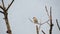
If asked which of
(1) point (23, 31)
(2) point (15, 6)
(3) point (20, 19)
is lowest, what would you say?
(1) point (23, 31)

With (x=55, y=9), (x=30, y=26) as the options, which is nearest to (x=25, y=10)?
(x=30, y=26)

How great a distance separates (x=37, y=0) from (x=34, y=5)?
0.06m

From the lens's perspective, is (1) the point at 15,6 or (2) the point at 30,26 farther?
(1) the point at 15,6

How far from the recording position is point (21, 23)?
4.16ft

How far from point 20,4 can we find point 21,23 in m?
0.21

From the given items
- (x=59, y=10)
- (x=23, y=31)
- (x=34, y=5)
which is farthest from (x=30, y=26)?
(x=59, y=10)

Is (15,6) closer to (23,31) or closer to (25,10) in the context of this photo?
(25,10)

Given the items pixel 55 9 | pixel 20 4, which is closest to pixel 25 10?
pixel 20 4

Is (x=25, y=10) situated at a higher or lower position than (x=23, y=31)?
higher

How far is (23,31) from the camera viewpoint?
1260 mm

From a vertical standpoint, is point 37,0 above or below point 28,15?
above

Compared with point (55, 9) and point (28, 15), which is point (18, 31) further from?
point (55, 9)

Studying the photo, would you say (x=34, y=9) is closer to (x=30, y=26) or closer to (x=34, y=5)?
(x=34, y=5)

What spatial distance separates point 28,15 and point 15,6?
19 cm
